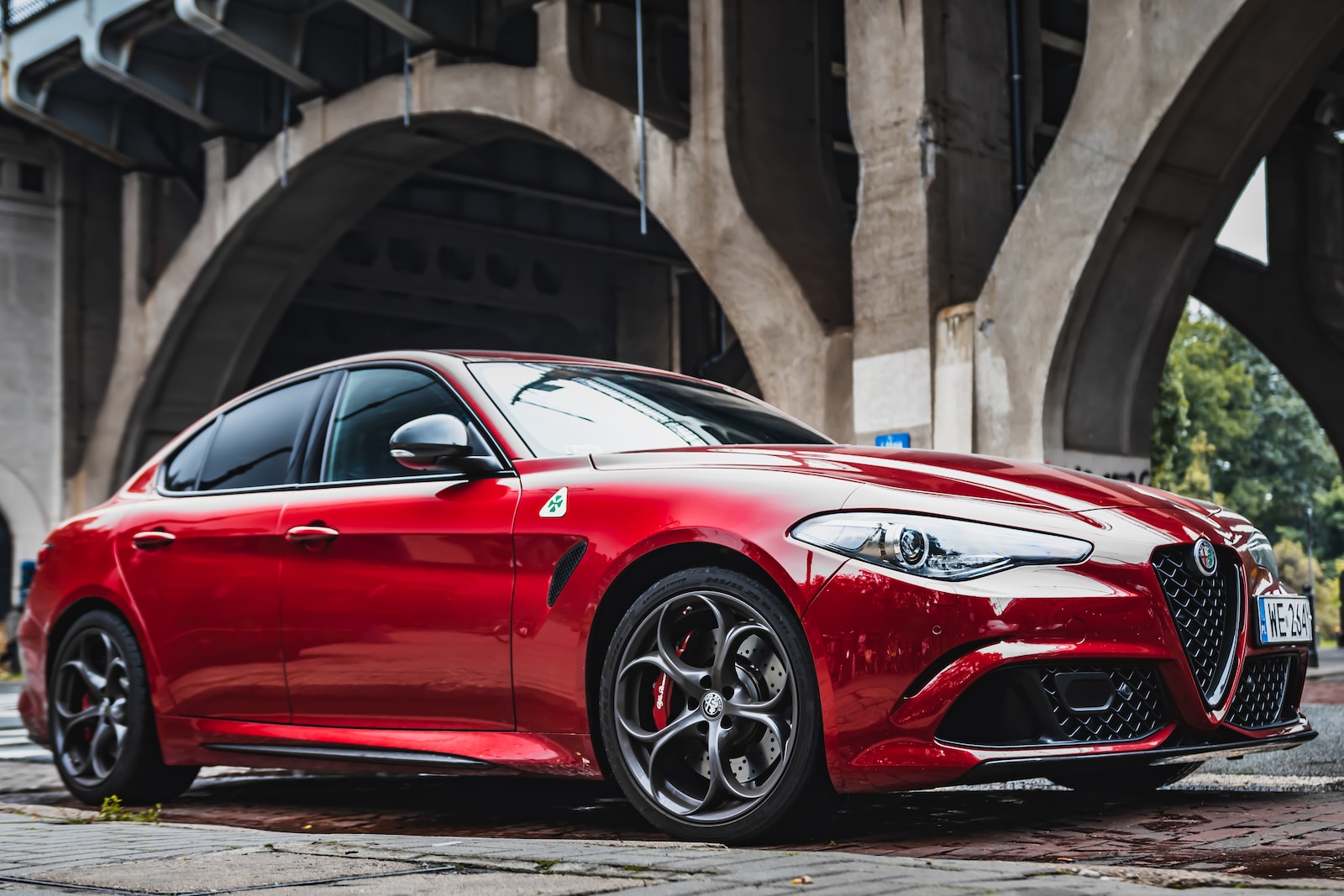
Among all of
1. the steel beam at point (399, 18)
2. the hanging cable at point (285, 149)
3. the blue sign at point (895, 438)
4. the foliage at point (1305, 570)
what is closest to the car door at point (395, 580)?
the blue sign at point (895, 438)

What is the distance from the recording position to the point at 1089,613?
3.84 metres

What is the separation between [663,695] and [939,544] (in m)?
0.82

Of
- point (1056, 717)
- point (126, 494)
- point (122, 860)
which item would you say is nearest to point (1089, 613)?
point (1056, 717)

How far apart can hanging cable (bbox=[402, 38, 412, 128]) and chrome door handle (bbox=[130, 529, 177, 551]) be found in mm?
15081

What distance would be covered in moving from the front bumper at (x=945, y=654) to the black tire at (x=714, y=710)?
0.09 metres

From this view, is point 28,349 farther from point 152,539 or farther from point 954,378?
point 152,539

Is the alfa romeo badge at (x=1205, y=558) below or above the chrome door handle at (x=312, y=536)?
below

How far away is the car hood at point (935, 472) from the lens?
4078mm

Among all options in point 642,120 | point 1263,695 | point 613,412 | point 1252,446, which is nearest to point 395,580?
point 613,412

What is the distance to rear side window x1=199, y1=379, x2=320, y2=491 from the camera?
565 centimetres

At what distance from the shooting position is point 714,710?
13.3ft

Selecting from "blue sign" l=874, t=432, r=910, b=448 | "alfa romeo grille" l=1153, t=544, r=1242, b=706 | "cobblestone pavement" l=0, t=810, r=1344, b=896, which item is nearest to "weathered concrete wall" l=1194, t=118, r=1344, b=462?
"blue sign" l=874, t=432, r=910, b=448

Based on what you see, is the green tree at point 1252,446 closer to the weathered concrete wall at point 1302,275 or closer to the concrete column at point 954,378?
the weathered concrete wall at point 1302,275

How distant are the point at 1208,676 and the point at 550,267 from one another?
29197 mm
